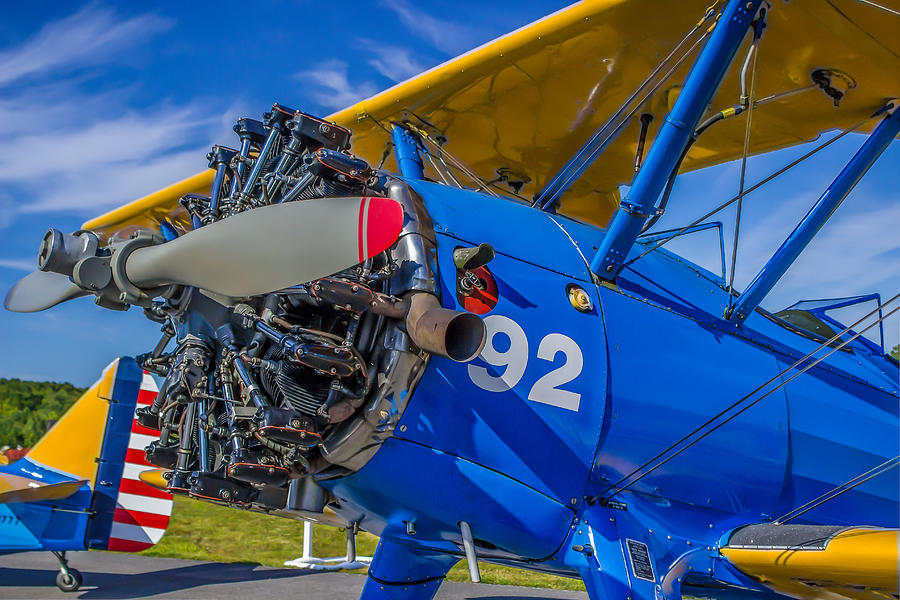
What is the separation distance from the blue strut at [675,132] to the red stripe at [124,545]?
25.1ft

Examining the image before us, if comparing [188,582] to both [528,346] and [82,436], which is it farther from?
[528,346]

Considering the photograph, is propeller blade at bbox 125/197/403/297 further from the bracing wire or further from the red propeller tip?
the bracing wire

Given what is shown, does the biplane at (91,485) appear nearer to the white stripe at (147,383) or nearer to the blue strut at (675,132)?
the white stripe at (147,383)

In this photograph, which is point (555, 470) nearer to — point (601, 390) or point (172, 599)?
point (601, 390)

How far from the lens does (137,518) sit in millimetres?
9219

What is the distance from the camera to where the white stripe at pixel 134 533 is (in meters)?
9.11

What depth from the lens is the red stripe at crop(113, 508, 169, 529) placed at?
915 centimetres

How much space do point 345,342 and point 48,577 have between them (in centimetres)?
820

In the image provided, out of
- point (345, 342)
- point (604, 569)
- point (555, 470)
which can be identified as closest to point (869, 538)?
point (604, 569)

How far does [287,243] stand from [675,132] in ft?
6.78

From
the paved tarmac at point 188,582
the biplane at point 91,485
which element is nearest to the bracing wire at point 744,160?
the paved tarmac at point 188,582

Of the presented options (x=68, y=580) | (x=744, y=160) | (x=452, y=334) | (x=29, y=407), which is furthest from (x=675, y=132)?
(x=29, y=407)

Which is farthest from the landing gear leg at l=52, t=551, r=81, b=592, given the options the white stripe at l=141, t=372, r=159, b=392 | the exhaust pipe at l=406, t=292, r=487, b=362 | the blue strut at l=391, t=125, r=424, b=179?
the exhaust pipe at l=406, t=292, r=487, b=362

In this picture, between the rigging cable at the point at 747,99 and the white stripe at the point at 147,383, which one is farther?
the white stripe at the point at 147,383
